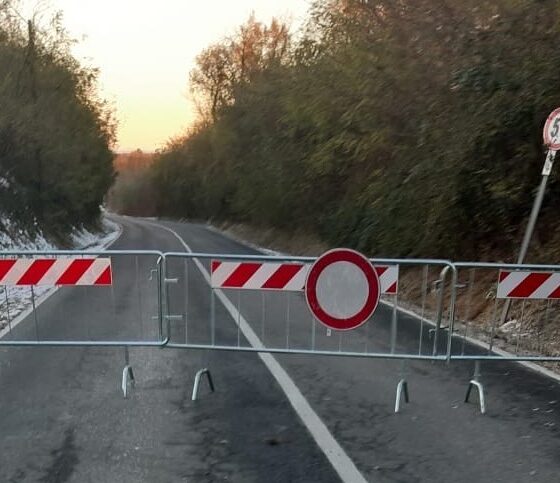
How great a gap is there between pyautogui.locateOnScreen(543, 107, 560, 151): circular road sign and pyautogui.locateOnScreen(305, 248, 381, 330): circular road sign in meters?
3.95

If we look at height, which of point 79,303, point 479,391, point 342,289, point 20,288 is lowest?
point 20,288

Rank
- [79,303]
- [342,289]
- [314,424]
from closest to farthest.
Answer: [314,424]
[342,289]
[79,303]

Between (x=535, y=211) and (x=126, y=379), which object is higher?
(x=535, y=211)

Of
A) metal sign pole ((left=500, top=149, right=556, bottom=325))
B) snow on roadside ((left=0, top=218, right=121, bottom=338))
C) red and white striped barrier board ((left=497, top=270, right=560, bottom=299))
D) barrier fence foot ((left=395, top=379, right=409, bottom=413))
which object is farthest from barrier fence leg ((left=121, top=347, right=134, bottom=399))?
metal sign pole ((left=500, top=149, right=556, bottom=325))

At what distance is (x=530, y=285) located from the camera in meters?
6.01

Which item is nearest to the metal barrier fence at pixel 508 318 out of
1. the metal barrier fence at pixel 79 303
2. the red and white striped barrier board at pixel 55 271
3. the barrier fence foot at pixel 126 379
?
the barrier fence foot at pixel 126 379

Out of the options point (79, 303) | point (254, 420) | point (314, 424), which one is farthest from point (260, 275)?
point (79, 303)

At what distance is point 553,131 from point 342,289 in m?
4.24

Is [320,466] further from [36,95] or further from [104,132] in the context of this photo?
[104,132]

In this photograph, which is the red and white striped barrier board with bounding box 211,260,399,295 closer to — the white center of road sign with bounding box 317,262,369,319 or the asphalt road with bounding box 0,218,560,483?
the white center of road sign with bounding box 317,262,369,319

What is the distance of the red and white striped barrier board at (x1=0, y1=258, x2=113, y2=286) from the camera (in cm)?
619

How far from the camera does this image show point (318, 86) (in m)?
16.7

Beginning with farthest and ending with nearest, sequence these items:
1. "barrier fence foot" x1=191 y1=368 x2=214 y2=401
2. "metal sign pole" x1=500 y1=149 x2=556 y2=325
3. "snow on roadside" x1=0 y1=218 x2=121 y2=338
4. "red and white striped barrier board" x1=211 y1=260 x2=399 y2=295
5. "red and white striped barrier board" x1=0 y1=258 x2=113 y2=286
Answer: "snow on roadside" x1=0 y1=218 x2=121 y2=338 → "metal sign pole" x1=500 y1=149 x2=556 y2=325 → "red and white striped barrier board" x1=0 y1=258 x2=113 y2=286 → "red and white striped barrier board" x1=211 y1=260 x2=399 y2=295 → "barrier fence foot" x1=191 y1=368 x2=214 y2=401

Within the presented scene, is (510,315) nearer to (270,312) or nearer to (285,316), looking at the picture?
(285,316)
